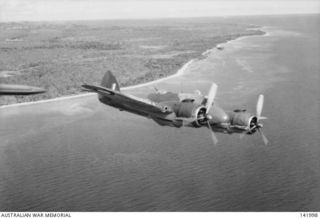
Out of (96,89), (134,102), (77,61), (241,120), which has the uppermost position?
(96,89)

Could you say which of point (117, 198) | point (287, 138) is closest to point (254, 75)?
point (287, 138)

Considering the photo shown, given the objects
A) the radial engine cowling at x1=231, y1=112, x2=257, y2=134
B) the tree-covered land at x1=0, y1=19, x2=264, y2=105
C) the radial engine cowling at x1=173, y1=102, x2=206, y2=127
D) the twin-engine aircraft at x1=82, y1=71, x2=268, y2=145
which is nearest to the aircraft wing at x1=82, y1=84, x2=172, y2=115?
the twin-engine aircraft at x1=82, y1=71, x2=268, y2=145

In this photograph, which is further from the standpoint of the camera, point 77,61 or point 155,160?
point 77,61

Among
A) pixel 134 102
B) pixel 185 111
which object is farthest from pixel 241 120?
pixel 134 102

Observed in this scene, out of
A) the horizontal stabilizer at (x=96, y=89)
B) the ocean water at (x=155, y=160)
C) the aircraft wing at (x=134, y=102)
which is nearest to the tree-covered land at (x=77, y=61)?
the ocean water at (x=155, y=160)

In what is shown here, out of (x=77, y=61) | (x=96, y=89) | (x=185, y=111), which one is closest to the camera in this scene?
(x=96, y=89)

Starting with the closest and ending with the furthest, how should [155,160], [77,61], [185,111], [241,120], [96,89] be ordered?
[96,89] → [185,111] → [241,120] → [155,160] → [77,61]

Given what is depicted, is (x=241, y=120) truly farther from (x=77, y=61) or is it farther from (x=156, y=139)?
(x=77, y=61)

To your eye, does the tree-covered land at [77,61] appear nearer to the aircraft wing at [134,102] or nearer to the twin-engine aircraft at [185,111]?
the aircraft wing at [134,102]
